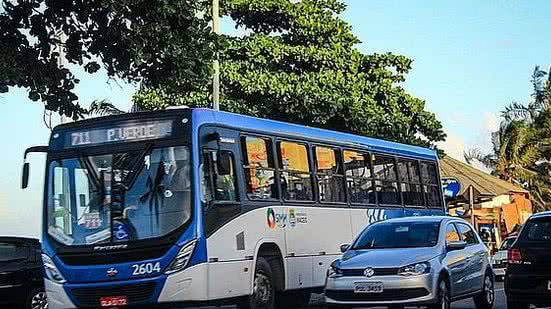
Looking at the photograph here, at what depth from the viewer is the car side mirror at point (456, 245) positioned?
1467 centimetres

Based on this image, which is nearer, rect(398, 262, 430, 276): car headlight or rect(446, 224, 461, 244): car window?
rect(398, 262, 430, 276): car headlight

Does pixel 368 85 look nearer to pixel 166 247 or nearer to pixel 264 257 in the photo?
pixel 264 257

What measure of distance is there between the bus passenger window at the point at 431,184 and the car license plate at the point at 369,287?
29.1 feet

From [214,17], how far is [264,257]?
35.1 ft

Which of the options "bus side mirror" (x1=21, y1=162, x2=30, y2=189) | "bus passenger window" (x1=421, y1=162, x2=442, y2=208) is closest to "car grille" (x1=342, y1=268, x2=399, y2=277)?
"bus side mirror" (x1=21, y1=162, x2=30, y2=189)

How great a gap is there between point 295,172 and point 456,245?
3063 millimetres

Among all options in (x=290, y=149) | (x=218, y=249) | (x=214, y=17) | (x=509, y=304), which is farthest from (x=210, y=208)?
(x=214, y=17)

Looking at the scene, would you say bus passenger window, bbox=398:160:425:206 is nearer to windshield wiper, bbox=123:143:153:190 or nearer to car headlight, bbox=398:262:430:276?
car headlight, bbox=398:262:430:276

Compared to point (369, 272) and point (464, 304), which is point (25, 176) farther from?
point (464, 304)

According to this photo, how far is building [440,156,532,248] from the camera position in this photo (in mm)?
41125

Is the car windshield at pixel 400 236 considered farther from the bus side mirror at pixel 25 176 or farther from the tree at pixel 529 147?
the tree at pixel 529 147

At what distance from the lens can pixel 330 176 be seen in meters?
17.4

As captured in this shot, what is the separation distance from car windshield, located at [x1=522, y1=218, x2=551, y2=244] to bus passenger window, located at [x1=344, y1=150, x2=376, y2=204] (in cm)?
458

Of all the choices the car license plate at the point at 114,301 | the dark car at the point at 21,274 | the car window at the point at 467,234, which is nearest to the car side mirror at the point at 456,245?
the car window at the point at 467,234
